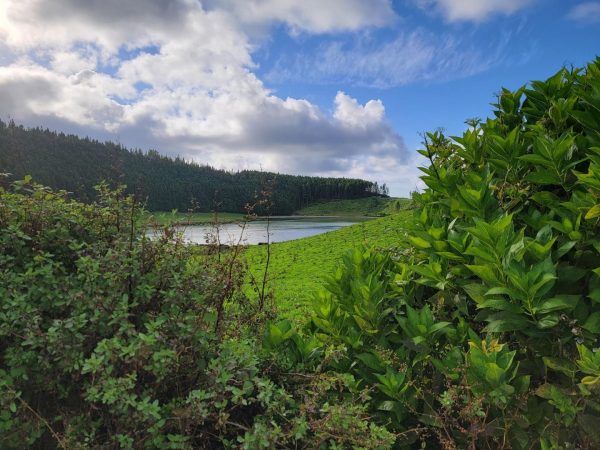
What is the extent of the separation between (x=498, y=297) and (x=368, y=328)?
3.01ft

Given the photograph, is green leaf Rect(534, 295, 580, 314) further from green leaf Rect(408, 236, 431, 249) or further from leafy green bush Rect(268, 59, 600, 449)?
green leaf Rect(408, 236, 431, 249)

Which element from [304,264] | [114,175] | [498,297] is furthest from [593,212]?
[304,264]

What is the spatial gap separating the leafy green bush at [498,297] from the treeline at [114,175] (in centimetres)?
145

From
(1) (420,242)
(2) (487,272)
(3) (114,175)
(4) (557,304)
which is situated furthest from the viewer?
(3) (114,175)

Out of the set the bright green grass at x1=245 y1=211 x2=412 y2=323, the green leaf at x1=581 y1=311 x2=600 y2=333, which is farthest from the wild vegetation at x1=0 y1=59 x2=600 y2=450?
the bright green grass at x1=245 y1=211 x2=412 y2=323

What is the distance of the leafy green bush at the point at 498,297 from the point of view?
232 cm

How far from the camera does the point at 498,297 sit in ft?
7.93

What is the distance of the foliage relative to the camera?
7.98ft

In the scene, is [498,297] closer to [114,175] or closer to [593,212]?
[593,212]

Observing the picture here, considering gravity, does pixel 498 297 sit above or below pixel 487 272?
below

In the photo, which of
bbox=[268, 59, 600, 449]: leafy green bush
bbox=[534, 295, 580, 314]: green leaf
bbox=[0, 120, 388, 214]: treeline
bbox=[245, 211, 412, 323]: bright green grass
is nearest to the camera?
bbox=[534, 295, 580, 314]: green leaf

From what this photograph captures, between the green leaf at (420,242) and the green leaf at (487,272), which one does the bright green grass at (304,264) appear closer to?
the green leaf at (420,242)

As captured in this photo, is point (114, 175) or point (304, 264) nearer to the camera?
point (114, 175)

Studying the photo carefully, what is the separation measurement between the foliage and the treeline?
18.6 inches
